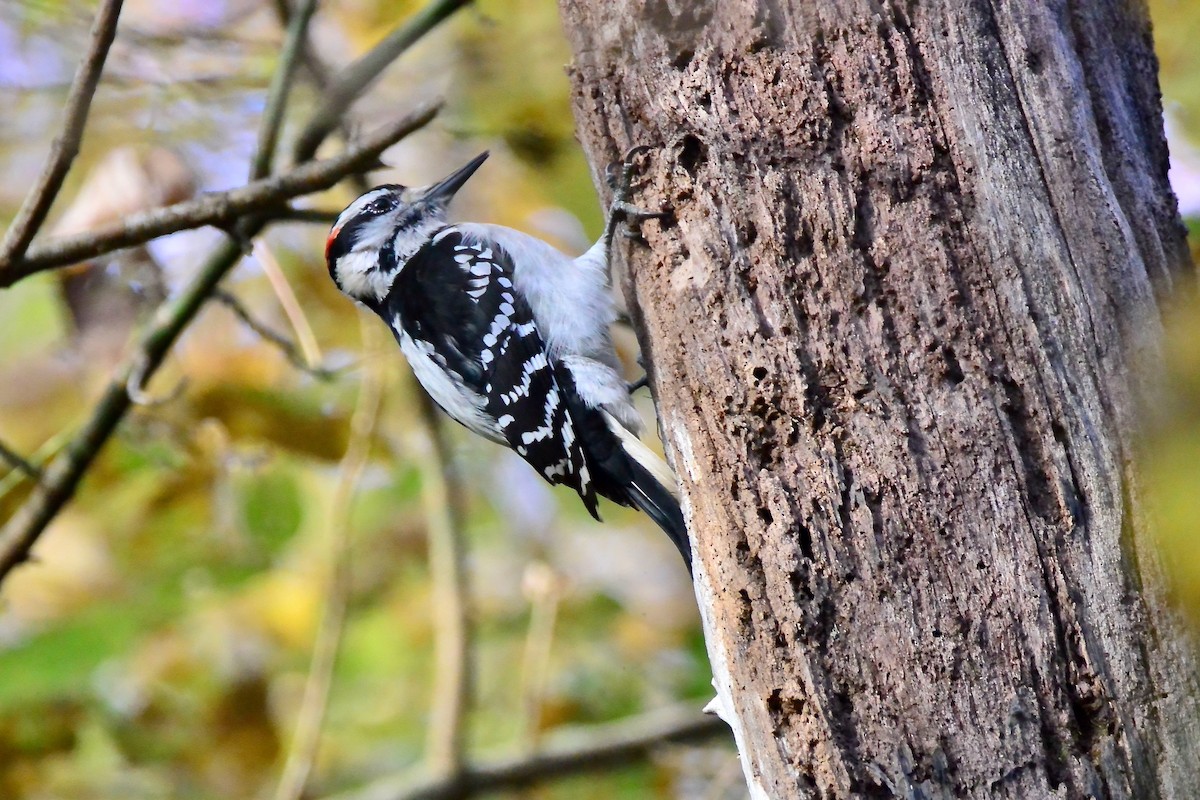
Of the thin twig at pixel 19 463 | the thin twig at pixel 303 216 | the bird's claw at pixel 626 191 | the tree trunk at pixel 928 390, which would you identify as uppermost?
the thin twig at pixel 303 216

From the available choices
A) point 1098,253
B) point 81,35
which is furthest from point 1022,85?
point 81,35

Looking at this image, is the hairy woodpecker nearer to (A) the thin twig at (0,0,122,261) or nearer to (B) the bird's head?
(B) the bird's head

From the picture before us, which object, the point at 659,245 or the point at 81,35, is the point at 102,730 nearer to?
the point at 81,35

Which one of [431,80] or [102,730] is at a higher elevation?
[431,80]

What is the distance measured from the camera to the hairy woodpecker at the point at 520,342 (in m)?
3.49

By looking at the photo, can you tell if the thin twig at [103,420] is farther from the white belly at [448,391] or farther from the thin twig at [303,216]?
the white belly at [448,391]

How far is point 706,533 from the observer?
241cm

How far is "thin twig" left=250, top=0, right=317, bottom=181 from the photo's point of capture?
3.32 metres

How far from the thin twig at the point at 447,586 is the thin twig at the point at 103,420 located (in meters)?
1.50

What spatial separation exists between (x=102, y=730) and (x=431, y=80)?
3279 mm

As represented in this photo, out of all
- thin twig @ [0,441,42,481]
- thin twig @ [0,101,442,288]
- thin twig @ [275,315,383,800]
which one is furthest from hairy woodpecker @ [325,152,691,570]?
thin twig @ [0,441,42,481]

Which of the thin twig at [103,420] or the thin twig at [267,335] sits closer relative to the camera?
the thin twig at [103,420]

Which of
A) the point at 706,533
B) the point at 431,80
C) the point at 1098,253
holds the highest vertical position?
the point at 431,80

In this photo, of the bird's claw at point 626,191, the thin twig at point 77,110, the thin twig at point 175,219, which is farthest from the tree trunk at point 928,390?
the thin twig at point 77,110
